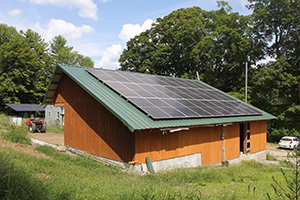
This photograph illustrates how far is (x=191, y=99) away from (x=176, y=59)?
105 feet

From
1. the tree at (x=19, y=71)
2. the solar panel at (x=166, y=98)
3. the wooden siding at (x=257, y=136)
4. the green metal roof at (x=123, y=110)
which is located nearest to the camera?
the green metal roof at (x=123, y=110)

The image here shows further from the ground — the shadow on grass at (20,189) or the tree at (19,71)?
the tree at (19,71)

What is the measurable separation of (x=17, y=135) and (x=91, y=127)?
5910 mm

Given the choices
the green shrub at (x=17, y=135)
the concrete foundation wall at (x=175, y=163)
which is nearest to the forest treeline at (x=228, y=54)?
the concrete foundation wall at (x=175, y=163)

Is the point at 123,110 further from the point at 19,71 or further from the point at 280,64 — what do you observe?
the point at 19,71

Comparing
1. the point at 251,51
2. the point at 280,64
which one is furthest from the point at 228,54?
the point at 280,64

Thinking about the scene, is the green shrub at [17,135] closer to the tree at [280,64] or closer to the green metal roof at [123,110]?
the green metal roof at [123,110]

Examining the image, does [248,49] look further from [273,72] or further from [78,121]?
[78,121]

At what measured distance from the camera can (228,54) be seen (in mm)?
38562

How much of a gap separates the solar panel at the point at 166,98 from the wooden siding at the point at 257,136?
1317 mm

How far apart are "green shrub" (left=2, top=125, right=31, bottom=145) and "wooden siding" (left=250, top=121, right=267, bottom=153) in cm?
1609

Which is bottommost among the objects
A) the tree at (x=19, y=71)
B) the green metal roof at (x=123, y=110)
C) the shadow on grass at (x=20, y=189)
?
the shadow on grass at (x=20, y=189)

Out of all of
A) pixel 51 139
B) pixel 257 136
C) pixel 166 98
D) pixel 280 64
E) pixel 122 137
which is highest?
pixel 280 64

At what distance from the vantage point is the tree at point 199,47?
123ft
